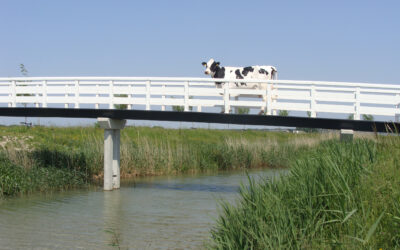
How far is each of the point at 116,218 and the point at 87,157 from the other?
26.3ft

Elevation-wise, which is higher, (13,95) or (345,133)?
(13,95)

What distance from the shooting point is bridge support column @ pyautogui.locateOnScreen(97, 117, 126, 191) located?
1978 centimetres

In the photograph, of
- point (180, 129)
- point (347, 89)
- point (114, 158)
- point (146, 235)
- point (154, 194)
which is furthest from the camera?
point (180, 129)

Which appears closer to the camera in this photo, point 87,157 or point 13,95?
point 13,95

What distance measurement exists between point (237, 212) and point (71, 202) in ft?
33.1

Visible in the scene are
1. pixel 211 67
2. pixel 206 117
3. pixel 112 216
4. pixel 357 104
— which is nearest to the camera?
pixel 112 216

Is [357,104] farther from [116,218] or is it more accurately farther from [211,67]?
[116,218]

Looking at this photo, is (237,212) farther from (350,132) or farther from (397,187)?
(350,132)

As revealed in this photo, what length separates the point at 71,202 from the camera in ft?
54.6

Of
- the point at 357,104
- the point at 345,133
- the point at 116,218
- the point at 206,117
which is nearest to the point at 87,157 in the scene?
the point at 206,117

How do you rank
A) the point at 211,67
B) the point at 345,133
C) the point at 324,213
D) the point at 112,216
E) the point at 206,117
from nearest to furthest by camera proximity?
the point at 324,213 → the point at 112,216 → the point at 345,133 → the point at 206,117 → the point at 211,67

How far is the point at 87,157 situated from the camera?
21578 mm

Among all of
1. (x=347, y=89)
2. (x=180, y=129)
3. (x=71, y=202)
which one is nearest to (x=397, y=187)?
(x=347, y=89)

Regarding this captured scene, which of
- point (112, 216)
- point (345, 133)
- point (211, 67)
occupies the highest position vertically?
point (211, 67)
